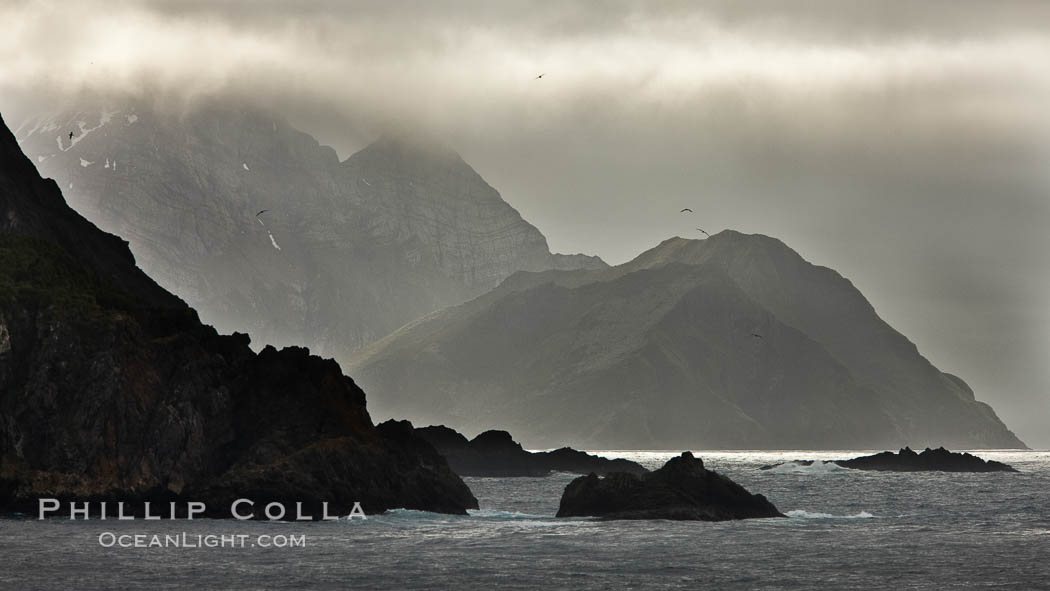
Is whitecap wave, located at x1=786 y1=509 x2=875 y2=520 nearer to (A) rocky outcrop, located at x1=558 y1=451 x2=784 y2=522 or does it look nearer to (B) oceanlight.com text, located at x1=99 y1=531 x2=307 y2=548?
(A) rocky outcrop, located at x1=558 y1=451 x2=784 y2=522

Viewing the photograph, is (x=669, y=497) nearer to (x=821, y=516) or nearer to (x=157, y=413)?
(x=821, y=516)

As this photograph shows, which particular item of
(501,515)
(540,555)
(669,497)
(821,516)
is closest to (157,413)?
(501,515)

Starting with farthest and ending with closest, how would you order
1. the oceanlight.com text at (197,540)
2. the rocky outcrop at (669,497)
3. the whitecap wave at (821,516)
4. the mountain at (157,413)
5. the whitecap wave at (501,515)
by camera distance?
the whitecap wave at (821,516)
the whitecap wave at (501,515)
the rocky outcrop at (669,497)
the mountain at (157,413)
the oceanlight.com text at (197,540)

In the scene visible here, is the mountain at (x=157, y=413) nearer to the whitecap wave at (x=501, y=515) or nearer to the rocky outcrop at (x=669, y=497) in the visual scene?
the whitecap wave at (x=501, y=515)

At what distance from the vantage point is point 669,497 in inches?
4759

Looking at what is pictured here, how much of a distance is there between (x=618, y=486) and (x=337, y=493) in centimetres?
2513

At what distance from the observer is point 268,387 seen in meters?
125

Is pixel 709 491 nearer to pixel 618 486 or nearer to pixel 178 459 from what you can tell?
pixel 618 486

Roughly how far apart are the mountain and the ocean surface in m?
5.37

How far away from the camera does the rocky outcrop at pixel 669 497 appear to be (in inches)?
4695

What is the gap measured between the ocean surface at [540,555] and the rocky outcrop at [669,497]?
112 inches

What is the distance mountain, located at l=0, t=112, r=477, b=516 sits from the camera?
4321 inches

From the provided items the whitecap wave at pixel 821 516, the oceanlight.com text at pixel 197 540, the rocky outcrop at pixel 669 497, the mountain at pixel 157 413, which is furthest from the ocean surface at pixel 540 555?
the mountain at pixel 157 413

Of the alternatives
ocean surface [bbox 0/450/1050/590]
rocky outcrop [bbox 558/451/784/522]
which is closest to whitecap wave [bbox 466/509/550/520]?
ocean surface [bbox 0/450/1050/590]
